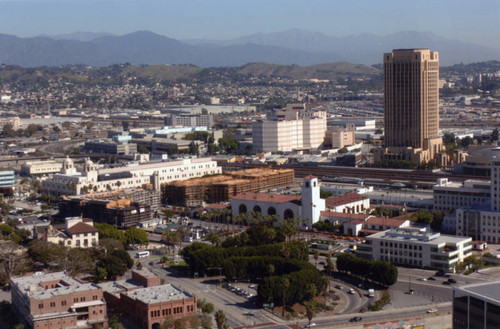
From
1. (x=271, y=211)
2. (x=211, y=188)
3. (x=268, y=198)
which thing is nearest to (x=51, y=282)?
(x=271, y=211)

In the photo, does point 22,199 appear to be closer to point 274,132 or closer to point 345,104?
point 274,132

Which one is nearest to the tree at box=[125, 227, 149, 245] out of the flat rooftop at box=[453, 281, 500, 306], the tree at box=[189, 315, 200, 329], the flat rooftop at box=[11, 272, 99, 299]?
the flat rooftop at box=[11, 272, 99, 299]

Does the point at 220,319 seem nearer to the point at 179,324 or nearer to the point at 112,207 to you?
the point at 179,324

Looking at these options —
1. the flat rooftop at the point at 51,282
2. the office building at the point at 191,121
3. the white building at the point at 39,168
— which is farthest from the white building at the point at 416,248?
the office building at the point at 191,121

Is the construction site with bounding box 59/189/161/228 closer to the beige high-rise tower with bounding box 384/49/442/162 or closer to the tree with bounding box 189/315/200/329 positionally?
the tree with bounding box 189/315/200/329

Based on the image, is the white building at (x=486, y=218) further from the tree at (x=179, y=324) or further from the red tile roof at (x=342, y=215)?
the tree at (x=179, y=324)
